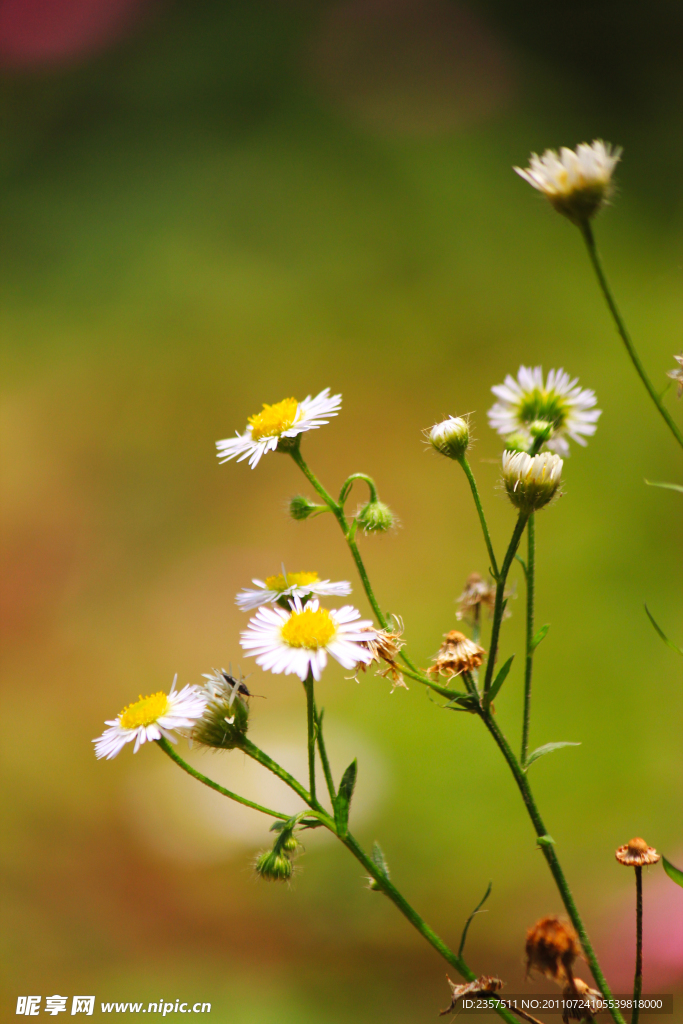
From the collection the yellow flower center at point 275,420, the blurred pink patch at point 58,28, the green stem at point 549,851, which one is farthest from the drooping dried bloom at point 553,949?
the blurred pink patch at point 58,28

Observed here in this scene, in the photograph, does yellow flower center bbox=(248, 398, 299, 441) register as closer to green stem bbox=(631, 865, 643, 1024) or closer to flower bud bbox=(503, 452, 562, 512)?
Result: flower bud bbox=(503, 452, 562, 512)

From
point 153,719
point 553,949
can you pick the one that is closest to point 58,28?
point 153,719

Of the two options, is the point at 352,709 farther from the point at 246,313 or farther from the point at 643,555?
the point at 246,313

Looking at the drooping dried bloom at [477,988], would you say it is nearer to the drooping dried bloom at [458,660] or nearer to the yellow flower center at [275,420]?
the drooping dried bloom at [458,660]

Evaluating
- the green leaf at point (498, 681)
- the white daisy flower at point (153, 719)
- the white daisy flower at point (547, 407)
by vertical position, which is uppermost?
the white daisy flower at point (547, 407)

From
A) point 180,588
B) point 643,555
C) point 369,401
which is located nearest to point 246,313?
point 369,401

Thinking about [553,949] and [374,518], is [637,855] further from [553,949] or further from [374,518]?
[374,518]
